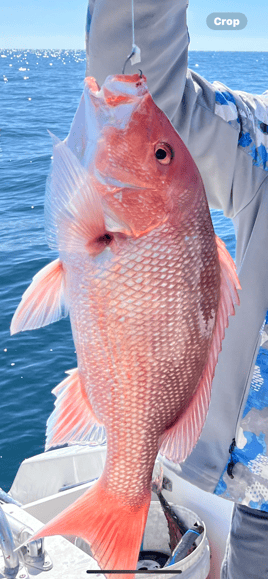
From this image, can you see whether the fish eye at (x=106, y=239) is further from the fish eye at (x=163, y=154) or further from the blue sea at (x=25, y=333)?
the blue sea at (x=25, y=333)

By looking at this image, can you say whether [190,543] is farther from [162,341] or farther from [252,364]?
[162,341]

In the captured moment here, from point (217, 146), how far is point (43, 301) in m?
0.65

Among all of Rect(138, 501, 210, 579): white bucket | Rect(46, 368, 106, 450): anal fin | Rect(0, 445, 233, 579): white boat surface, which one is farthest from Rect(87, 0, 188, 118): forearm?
Rect(138, 501, 210, 579): white bucket

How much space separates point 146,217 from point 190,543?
191cm

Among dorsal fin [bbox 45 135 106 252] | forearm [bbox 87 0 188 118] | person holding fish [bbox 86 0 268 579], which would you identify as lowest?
person holding fish [bbox 86 0 268 579]

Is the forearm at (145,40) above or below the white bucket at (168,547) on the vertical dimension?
above

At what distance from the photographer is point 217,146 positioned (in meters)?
1.29

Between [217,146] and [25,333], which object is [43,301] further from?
[25,333]

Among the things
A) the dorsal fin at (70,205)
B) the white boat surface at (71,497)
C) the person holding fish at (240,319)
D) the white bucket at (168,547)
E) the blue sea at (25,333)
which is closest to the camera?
the dorsal fin at (70,205)

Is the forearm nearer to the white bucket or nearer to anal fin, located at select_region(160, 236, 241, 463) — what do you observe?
anal fin, located at select_region(160, 236, 241, 463)

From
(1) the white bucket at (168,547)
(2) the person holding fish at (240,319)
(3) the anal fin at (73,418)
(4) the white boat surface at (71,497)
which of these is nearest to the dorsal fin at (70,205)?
(3) the anal fin at (73,418)

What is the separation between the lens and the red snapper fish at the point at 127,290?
83cm

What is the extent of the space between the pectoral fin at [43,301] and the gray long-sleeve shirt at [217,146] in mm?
390

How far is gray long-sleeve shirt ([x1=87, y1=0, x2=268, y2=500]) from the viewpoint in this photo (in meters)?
0.97
